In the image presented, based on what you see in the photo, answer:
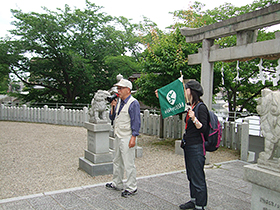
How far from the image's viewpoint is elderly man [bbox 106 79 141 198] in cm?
425

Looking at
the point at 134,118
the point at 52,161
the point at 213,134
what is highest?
the point at 134,118

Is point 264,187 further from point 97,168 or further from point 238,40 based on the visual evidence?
point 238,40

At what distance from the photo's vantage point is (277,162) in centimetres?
251

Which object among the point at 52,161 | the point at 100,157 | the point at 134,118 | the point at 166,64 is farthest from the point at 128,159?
the point at 166,64

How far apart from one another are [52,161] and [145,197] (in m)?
3.76

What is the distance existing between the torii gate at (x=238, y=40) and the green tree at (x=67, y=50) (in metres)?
12.7

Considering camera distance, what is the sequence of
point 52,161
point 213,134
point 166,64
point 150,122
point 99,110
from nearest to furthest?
point 213,134, point 99,110, point 52,161, point 166,64, point 150,122

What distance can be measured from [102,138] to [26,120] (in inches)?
493

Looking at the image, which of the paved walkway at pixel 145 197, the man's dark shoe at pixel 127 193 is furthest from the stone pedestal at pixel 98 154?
the man's dark shoe at pixel 127 193

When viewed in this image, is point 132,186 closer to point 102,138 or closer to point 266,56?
point 102,138

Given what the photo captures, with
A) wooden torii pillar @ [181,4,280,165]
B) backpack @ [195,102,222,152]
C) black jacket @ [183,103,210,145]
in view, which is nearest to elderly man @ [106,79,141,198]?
black jacket @ [183,103,210,145]

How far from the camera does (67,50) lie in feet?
63.2

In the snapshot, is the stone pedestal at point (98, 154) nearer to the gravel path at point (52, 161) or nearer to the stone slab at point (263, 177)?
the gravel path at point (52, 161)

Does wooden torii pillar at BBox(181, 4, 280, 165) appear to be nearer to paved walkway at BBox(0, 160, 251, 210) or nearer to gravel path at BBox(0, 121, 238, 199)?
gravel path at BBox(0, 121, 238, 199)
